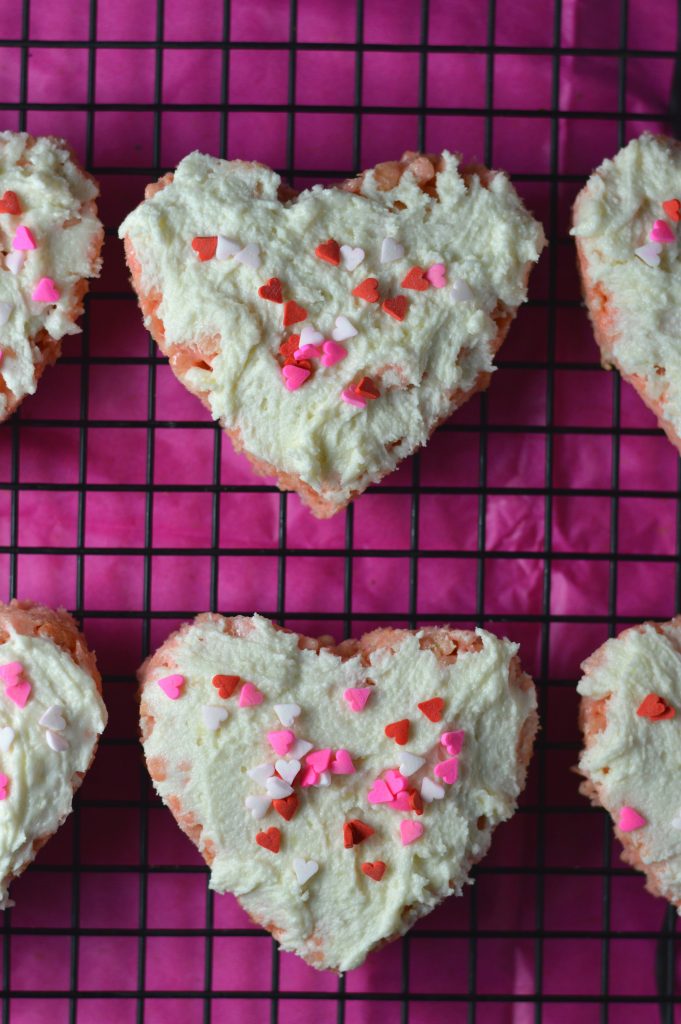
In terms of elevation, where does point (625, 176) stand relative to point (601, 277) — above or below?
above

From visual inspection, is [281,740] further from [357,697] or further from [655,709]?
[655,709]

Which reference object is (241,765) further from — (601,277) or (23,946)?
(601,277)

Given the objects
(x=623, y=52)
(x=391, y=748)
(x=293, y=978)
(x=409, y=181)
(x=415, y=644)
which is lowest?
(x=293, y=978)

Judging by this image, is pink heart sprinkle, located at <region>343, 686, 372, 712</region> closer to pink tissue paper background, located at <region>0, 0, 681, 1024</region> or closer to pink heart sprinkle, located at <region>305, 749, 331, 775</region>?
pink heart sprinkle, located at <region>305, 749, 331, 775</region>

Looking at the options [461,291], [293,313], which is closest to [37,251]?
[293,313]

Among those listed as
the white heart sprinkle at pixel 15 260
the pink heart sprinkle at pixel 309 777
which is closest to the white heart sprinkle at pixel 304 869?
the pink heart sprinkle at pixel 309 777

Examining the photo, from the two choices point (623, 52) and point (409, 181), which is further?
point (623, 52)

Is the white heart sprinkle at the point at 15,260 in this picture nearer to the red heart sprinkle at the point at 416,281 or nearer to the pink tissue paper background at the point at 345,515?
the pink tissue paper background at the point at 345,515

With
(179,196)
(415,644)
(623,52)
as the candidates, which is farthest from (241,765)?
(623,52)
